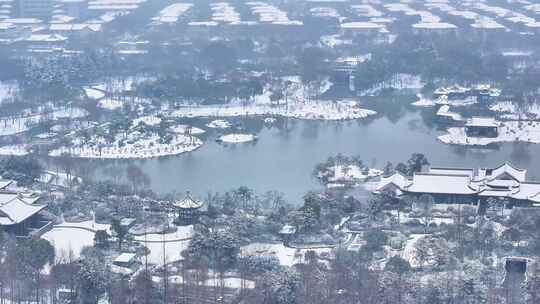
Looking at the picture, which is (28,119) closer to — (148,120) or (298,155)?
(148,120)

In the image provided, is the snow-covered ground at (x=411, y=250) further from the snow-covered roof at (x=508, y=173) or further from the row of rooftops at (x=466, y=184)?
the snow-covered roof at (x=508, y=173)

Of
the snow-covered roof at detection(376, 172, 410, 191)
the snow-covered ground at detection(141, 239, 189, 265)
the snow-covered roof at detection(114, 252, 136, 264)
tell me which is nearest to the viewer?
the snow-covered roof at detection(114, 252, 136, 264)

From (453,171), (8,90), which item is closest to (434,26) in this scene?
(8,90)

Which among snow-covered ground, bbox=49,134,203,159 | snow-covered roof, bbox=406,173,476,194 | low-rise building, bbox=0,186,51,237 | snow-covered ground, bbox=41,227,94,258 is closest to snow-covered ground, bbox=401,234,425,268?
snow-covered roof, bbox=406,173,476,194

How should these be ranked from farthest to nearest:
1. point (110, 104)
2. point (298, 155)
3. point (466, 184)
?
1. point (110, 104)
2. point (298, 155)
3. point (466, 184)

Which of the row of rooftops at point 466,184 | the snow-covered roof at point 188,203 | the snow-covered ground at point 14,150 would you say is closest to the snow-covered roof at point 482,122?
the row of rooftops at point 466,184

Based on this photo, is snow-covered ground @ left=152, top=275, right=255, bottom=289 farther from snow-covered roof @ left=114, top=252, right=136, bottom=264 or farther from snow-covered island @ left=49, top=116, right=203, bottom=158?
snow-covered island @ left=49, top=116, right=203, bottom=158
